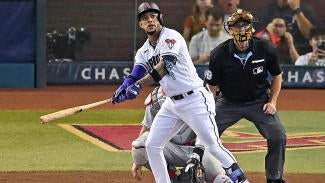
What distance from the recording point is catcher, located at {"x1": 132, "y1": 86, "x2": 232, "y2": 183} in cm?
749

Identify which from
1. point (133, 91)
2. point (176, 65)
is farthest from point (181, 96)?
point (133, 91)

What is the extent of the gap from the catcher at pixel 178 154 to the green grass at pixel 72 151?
1881 millimetres

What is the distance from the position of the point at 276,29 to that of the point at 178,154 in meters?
9.72

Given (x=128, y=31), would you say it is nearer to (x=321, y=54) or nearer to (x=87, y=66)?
(x=87, y=66)

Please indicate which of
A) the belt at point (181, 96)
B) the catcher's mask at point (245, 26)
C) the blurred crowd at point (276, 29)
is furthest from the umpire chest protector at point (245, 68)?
the blurred crowd at point (276, 29)

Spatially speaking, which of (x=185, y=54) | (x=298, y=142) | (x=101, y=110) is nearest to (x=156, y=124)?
(x=185, y=54)

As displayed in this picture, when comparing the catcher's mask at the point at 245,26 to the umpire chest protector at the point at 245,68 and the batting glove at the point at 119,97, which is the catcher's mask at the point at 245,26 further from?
the batting glove at the point at 119,97

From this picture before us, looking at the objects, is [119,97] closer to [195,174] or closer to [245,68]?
[195,174]

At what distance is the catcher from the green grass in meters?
1.88

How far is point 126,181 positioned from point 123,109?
5903 millimetres

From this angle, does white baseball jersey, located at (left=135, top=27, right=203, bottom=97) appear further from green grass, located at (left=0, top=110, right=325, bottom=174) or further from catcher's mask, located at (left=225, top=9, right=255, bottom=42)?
green grass, located at (left=0, top=110, right=325, bottom=174)

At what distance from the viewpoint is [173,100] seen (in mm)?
7461

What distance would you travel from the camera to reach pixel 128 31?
17422 mm

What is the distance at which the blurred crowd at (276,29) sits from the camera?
16.8m
